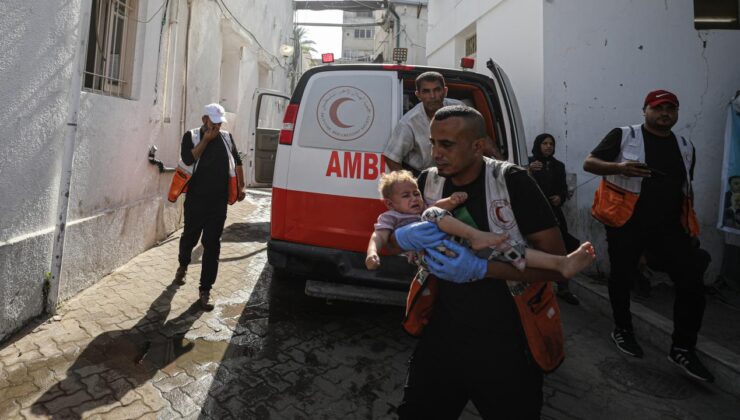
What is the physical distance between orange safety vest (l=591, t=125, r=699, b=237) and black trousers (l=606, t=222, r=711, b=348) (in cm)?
10

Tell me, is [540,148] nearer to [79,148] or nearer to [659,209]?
[659,209]

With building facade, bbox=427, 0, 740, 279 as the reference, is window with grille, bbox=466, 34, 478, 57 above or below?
above

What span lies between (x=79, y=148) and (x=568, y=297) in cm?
518

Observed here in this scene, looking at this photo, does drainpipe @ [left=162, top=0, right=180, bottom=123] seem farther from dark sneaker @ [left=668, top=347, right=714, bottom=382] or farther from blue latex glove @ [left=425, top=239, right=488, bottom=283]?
dark sneaker @ [left=668, top=347, right=714, bottom=382]

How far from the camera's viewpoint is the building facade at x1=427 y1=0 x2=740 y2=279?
5469 mm

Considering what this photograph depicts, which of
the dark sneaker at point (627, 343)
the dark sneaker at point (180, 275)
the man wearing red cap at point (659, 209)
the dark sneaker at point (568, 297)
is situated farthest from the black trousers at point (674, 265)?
the dark sneaker at point (180, 275)

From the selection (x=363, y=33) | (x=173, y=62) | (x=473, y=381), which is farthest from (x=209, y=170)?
(x=363, y=33)

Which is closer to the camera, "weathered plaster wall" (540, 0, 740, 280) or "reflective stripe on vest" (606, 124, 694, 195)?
"reflective stripe on vest" (606, 124, 694, 195)

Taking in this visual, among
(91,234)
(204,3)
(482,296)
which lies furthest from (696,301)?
(204,3)

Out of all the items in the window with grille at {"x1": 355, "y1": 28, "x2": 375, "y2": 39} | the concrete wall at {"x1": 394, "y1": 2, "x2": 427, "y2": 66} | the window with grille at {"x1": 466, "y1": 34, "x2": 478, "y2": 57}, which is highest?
the window with grille at {"x1": 355, "y1": 28, "x2": 375, "y2": 39}

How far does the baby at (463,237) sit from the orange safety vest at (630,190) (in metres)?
2.10

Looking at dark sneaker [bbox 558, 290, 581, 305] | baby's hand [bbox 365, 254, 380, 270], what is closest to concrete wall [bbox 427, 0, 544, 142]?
dark sneaker [bbox 558, 290, 581, 305]

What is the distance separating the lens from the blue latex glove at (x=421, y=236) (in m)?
1.47

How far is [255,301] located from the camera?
401 cm
